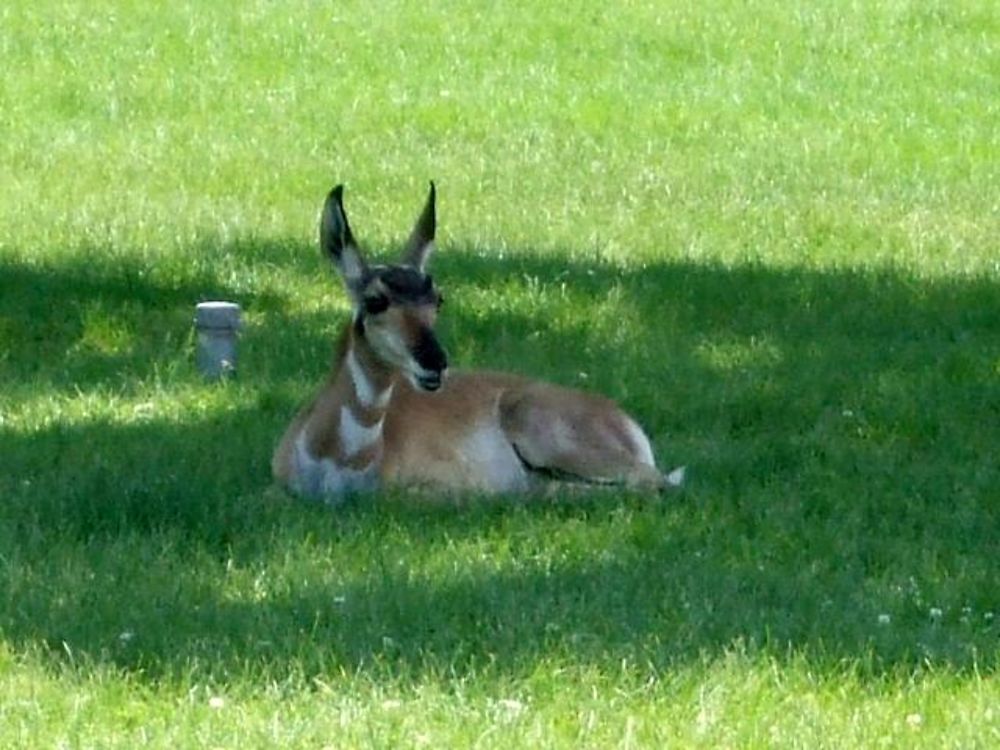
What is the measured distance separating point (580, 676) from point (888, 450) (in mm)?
3733

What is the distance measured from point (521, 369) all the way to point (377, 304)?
2724 mm

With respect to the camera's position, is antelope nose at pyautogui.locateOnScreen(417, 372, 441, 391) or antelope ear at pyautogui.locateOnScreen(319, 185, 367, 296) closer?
antelope nose at pyautogui.locateOnScreen(417, 372, 441, 391)

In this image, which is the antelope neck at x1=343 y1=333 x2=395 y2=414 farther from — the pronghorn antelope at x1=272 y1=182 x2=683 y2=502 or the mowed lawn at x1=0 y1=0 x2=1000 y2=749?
the mowed lawn at x1=0 y1=0 x2=1000 y2=749

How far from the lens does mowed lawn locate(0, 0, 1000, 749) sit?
6.94 meters

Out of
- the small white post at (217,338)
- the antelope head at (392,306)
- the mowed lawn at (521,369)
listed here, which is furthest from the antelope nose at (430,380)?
the small white post at (217,338)

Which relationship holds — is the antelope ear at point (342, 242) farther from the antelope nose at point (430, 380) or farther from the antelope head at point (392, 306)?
the antelope nose at point (430, 380)

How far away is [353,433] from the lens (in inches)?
375

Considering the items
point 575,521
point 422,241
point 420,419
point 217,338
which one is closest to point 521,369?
point 217,338

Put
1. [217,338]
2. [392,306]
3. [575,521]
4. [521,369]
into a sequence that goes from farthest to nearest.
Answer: [521,369] → [217,338] → [392,306] → [575,521]

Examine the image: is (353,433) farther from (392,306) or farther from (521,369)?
(521,369)

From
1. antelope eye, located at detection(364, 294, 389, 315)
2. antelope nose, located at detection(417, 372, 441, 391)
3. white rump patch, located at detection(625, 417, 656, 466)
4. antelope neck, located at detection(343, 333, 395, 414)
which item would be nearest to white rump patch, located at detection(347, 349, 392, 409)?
antelope neck, located at detection(343, 333, 395, 414)

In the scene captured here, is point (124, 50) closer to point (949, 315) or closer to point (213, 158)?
point (213, 158)

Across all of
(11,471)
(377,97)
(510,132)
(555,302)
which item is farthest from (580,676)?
(377,97)

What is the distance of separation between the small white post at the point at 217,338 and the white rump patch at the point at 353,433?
1882 millimetres
